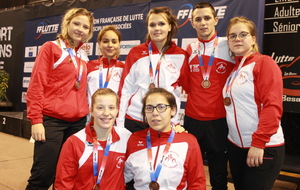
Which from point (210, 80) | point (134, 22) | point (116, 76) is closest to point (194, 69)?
point (210, 80)

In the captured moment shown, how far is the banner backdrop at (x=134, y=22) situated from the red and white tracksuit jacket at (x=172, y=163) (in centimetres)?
258

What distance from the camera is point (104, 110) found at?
2.04m

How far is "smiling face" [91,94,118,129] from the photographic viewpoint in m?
2.03

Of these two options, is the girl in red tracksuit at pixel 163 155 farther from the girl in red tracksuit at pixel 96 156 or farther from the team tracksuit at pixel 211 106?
the team tracksuit at pixel 211 106

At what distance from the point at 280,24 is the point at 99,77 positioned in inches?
111

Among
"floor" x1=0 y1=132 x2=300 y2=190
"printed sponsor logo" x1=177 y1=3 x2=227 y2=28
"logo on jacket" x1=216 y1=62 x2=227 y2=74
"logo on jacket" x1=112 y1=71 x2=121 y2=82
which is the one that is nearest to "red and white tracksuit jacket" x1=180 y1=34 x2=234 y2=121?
"logo on jacket" x1=216 y1=62 x2=227 y2=74

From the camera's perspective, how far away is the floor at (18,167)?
139 inches

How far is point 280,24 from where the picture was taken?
406cm

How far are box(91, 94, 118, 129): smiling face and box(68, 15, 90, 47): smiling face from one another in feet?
2.20

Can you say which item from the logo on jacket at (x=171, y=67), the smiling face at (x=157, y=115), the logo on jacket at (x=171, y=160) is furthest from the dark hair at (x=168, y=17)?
the logo on jacket at (x=171, y=160)

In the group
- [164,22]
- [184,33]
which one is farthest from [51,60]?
[184,33]

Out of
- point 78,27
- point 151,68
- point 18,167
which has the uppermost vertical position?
point 78,27

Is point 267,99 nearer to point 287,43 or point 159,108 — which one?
point 159,108

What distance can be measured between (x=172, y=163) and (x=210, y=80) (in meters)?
0.71
